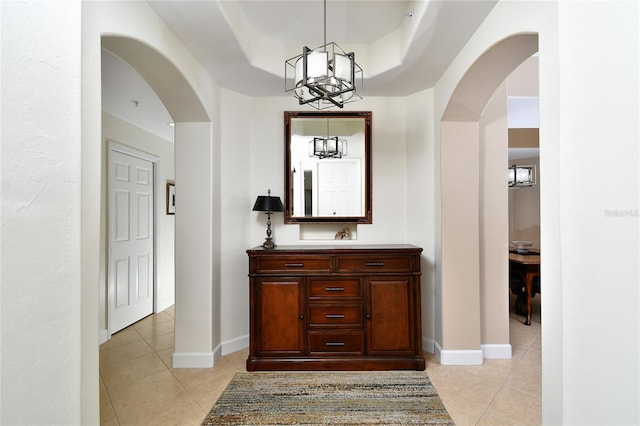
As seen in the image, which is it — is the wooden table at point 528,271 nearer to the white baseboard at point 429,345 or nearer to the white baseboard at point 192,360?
the white baseboard at point 429,345

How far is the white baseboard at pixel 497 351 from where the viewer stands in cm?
271

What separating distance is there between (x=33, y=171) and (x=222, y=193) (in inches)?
74.2

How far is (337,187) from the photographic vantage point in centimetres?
303

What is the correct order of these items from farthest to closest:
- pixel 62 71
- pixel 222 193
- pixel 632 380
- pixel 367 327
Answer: pixel 222 193 < pixel 367 327 < pixel 62 71 < pixel 632 380

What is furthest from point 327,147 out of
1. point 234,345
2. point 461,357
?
point 461,357

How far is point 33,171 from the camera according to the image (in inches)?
37.8

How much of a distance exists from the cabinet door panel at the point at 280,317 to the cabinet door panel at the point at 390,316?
0.60 m

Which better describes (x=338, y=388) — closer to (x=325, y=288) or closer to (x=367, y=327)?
(x=367, y=327)

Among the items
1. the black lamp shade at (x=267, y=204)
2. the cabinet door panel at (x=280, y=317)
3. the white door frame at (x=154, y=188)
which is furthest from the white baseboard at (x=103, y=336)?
the black lamp shade at (x=267, y=204)

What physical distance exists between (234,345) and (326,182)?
1841mm

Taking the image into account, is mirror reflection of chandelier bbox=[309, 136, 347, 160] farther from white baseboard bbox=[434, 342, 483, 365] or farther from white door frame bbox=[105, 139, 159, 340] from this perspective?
white door frame bbox=[105, 139, 159, 340]

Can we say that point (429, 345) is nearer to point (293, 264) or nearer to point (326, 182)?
point (293, 264)

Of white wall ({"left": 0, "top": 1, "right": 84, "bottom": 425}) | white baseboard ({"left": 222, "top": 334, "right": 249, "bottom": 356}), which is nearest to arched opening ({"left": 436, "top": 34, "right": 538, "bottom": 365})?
white baseboard ({"left": 222, "top": 334, "right": 249, "bottom": 356})

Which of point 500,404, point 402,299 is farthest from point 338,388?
point 500,404
